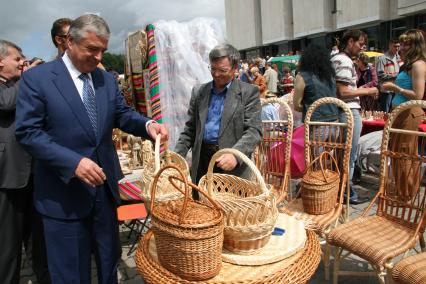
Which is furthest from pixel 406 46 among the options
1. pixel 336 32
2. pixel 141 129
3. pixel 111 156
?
pixel 336 32

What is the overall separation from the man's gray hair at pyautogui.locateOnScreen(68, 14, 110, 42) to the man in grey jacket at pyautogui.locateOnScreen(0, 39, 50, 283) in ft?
2.46

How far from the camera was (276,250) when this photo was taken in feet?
5.63

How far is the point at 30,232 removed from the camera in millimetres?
2746

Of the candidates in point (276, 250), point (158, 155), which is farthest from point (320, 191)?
point (158, 155)

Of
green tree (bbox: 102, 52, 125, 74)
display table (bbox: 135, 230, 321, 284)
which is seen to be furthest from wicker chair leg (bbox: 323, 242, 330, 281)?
green tree (bbox: 102, 52, 125, 74)

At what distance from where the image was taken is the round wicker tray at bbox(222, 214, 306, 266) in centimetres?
164

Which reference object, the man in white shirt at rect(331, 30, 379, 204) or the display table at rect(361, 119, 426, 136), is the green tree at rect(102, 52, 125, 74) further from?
the man in white shirt at rect(331, 30, 379, 204)

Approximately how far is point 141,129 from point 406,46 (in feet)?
10.4

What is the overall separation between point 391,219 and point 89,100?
2.06 meters

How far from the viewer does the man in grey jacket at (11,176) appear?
231cm

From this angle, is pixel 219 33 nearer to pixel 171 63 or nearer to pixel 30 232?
pixel 171 63

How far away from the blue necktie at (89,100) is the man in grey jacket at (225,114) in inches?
32.9

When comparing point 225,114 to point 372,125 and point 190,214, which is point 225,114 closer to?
point 190,214

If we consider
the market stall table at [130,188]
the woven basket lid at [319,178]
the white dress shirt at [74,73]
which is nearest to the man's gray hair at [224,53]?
the white dress shirt at [74,73]
